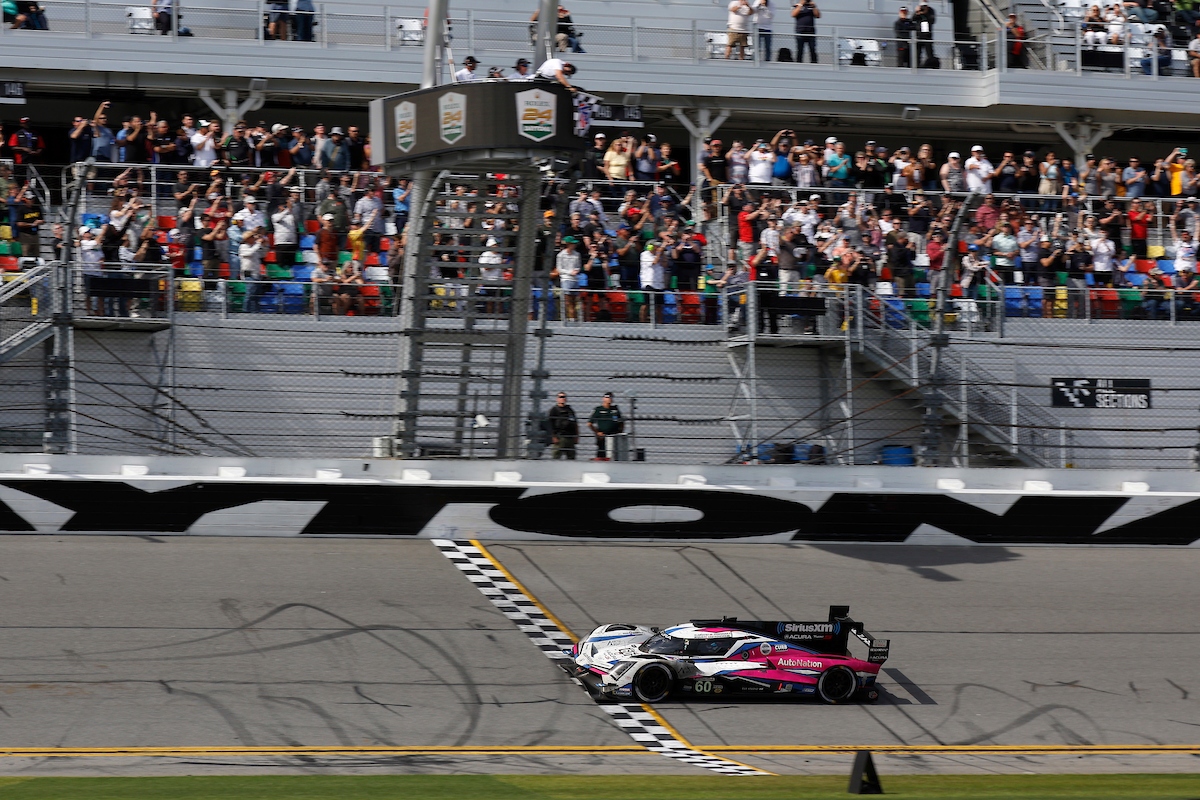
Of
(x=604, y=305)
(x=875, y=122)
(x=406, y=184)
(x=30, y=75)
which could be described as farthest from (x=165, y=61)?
(x=875, y=122)

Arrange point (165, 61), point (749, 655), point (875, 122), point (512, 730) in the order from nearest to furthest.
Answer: point (512, 730) < point (749, 655) < point (165, 61) < point (875, 122)

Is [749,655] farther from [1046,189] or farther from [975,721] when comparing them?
[1046,189]

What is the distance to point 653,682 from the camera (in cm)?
1162

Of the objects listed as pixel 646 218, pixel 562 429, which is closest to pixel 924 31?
pixel 646 218

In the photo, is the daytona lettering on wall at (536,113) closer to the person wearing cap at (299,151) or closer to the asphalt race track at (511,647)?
the asphalt race track at (511,647)

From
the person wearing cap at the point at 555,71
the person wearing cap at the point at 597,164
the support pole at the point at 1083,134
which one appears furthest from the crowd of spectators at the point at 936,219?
the person wearing cap at the point at 555,71

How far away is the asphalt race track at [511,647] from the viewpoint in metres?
10.9

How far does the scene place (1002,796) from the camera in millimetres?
9812

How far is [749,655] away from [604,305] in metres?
7.25

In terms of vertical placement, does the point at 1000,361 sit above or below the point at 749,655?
above

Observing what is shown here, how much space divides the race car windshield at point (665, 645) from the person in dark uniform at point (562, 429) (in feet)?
13.5

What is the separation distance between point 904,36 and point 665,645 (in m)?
16.6

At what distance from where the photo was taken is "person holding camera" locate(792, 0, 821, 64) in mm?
24938

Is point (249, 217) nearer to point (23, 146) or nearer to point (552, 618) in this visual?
point (23, 146)
